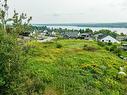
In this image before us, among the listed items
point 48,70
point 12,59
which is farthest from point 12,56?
point 48,70

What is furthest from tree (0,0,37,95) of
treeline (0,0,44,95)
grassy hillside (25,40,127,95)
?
grassy hillside (25,40,127,95)

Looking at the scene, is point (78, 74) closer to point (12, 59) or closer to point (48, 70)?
point (48, 70)

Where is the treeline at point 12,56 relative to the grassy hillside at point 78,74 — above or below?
above

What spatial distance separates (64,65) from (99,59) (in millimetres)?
7916

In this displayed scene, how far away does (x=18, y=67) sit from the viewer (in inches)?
570

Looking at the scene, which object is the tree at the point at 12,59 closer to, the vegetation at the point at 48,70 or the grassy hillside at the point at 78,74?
the vegetation at the point at 48,70

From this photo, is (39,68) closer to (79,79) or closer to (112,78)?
(79,79)

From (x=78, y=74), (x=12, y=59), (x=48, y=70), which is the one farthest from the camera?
(x=78, y=74)

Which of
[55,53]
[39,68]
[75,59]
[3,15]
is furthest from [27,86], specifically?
[55,53]

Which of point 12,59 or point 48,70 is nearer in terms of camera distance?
point 12,59

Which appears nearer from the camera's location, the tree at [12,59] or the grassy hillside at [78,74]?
the tree at [12,59]

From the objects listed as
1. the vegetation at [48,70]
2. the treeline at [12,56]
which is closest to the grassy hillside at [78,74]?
the vegetation at [48,70]

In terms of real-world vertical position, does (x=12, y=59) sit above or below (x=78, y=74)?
above

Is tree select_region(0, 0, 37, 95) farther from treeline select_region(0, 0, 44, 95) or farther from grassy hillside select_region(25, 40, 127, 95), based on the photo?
grassy hillside select_region(25, 40, 127, 95)
